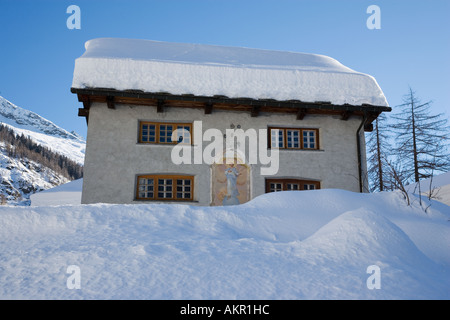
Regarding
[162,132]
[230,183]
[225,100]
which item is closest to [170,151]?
[162,132]

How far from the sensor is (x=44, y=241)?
4551 millimetres

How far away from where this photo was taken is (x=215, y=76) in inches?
452

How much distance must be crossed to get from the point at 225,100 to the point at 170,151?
86.8 inches

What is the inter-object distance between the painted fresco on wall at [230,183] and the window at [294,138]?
4.37ft

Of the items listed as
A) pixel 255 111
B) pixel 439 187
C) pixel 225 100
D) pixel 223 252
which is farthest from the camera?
pixel 255 111

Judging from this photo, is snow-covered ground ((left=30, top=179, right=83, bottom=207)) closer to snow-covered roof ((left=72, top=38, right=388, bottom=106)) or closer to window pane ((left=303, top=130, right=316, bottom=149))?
snow-covered roof ((left=72, top=38, right=388, bottom=106))

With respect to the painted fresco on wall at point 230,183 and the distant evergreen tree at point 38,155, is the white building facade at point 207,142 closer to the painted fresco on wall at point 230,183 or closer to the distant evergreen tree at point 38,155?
the painted fresco on wall at point 230,183

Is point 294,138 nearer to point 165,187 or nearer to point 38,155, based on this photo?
point 165,187

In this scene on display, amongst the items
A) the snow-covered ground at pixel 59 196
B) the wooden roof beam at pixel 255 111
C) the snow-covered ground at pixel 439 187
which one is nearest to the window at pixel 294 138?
the wooden roof beam at pixel 255 111

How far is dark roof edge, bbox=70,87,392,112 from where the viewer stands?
34.8 feet

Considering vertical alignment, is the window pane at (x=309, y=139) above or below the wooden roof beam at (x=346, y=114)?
below

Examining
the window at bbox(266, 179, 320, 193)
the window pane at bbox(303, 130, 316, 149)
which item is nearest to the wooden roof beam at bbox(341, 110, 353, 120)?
the window pane at bbox(303, 130, 316, 149)

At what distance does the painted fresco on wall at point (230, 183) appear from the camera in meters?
11.4

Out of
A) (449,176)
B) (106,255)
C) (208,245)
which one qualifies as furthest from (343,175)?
(106,255)
